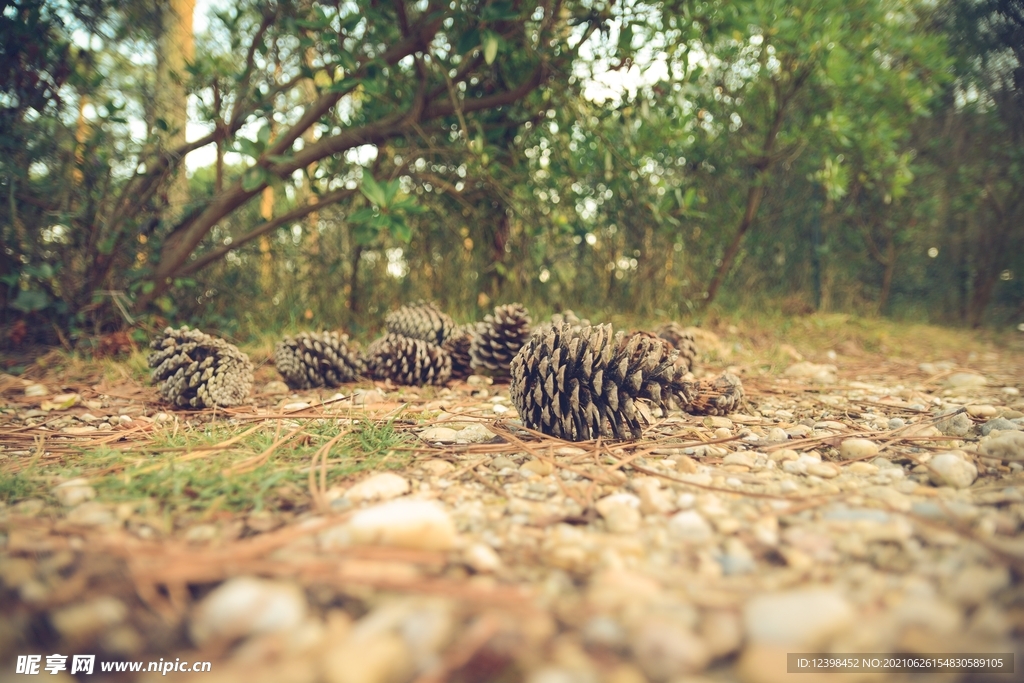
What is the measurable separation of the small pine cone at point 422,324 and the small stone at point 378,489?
5.01ft

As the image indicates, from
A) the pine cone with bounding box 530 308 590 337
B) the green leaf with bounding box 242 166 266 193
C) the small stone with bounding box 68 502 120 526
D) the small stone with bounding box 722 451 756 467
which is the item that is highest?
the green leaf with bounding box 242 166 266 193

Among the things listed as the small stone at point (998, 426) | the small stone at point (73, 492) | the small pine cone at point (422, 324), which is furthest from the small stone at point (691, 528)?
the small pine cone at point (422, 324)

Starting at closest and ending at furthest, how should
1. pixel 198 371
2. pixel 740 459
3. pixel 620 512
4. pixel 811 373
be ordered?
pixel 620 512 → pixel 740 459 → pixel 198 371 → pixel 811 373

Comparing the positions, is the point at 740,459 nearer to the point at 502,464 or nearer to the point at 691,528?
the point at 691,528

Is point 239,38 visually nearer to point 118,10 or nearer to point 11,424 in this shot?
point 118,10

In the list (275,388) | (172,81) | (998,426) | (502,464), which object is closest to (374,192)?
(275,388)

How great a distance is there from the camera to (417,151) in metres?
3.21

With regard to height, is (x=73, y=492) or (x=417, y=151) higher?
(x=417, y=151)

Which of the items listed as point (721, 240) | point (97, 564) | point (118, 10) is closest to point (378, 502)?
point (97, 564)

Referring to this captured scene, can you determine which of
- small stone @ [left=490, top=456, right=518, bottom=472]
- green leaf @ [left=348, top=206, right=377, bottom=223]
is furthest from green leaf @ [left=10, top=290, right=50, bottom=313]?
small stone @ [left=490, top=456, right=518, bottom=472]

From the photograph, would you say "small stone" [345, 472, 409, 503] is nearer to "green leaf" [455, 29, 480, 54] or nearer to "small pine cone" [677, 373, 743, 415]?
"small pine cone" [677, 373, 743, 415]

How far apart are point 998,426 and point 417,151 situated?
9.56 feet

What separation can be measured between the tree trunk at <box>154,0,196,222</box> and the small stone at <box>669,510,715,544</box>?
133 inches

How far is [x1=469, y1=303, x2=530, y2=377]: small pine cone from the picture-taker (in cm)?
253
